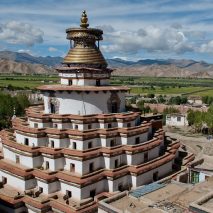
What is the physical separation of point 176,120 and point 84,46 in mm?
48713

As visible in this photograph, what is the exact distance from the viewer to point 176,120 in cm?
7725

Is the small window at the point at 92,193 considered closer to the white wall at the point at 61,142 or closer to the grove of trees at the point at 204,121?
the white wall at the point at 61,142

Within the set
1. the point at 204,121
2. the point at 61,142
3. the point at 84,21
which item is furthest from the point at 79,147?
the point at 204,121

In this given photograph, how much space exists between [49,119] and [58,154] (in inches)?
154

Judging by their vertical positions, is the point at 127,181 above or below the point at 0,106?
below

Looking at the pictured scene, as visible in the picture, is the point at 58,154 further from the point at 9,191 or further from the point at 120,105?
the point at 120,105

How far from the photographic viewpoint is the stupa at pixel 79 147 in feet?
87.5

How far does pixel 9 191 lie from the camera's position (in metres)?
28.0

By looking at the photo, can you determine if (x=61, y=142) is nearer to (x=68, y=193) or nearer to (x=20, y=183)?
(x=68, y=193)

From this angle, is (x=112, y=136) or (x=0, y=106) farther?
(x=0, y=106)

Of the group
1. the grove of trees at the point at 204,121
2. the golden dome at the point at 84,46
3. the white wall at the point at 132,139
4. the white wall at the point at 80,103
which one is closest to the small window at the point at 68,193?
the white wall at the point at 132,139

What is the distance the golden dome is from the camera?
32.5 meters

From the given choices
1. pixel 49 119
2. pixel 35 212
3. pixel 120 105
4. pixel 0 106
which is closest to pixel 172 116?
pixel 0 106

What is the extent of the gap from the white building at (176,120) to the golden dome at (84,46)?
4686 centimetres
